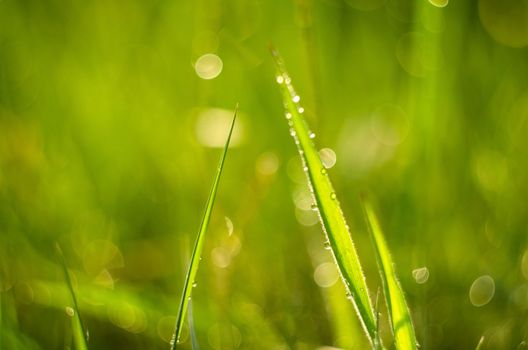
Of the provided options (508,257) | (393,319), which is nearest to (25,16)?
(508,257)

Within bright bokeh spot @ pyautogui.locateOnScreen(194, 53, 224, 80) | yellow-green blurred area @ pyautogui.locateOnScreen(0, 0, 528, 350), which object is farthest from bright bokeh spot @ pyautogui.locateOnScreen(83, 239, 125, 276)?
bright bokeh spot @ pyautogui.locateOnScreen(194, 53, 224, 80)

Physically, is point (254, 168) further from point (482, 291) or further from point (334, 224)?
point (334, 224)

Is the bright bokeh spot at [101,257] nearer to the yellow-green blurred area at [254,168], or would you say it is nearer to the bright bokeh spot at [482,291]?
the yellow-green blurred area at [254,168]

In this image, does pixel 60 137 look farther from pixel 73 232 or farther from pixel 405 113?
pixel 405 113

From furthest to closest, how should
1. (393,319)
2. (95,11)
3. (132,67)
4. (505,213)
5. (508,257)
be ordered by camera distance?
(95,11)
(132,67)
(505,213)
(508,257)
(393,319)

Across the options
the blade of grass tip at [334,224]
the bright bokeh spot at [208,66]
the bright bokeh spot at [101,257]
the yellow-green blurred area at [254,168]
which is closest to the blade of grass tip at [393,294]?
the blade of grass tip at [334,224]

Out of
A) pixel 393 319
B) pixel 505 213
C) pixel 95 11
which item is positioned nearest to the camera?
pixel 393 319
